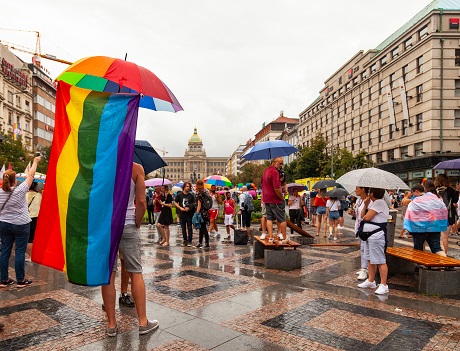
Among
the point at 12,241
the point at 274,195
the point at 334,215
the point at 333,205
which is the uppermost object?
the point at 274,195

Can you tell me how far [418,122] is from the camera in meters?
38.4

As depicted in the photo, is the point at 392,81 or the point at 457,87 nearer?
the point at 457,87

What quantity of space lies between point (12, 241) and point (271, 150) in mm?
6581

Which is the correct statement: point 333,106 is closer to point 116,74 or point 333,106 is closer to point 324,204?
point 324,204

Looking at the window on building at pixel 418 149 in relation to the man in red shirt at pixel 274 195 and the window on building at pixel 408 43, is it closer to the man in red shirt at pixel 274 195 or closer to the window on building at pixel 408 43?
the window on building at pixel 408 43

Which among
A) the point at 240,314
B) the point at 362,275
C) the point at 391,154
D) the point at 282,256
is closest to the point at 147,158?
the point at 240,314

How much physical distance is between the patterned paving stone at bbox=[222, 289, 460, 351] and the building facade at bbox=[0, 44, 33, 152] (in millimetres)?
47607

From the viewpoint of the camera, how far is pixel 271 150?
10508 mm

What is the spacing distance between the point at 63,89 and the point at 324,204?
11.4 meters

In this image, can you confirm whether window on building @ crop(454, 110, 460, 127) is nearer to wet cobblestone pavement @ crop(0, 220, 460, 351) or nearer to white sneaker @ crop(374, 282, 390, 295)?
wet cobblestone pavement @ crop(0, 220, 460, 351)

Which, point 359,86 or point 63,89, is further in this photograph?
point 359,86

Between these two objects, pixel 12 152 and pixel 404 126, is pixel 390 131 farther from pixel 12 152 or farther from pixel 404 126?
pixel 12 152

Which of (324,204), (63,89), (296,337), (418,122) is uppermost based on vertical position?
(418,122)

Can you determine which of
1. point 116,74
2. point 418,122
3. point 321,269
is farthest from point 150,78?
point 418,122
